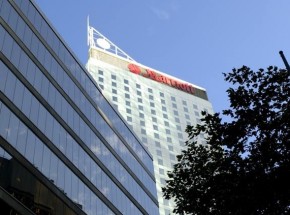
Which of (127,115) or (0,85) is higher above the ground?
(127,115)

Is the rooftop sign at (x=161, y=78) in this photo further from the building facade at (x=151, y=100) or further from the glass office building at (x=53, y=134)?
the glass office building at (x=53, y=134)

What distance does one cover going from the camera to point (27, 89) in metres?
35.6

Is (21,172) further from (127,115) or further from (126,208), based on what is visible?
(127,115)

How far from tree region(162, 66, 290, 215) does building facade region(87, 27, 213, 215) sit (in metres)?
76.0

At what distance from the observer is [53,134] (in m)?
36.9

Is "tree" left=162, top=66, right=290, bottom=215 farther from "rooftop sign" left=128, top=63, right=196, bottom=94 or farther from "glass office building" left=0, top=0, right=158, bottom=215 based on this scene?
"rooftop sign" left=128, top=63, right=196, bottom=94

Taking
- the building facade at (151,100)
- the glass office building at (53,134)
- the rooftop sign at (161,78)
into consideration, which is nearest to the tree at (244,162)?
the glass office building at (53,134)

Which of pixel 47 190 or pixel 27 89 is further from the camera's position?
pixel 27 89

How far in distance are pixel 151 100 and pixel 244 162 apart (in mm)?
104159

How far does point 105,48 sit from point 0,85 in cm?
10315

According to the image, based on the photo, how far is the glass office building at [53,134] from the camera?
101 feet

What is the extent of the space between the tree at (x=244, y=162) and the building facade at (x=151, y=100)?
76.0 metres

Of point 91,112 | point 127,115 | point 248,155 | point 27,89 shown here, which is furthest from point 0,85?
point 127,115

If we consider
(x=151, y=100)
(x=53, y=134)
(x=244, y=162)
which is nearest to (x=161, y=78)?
(x=151, y=100)
